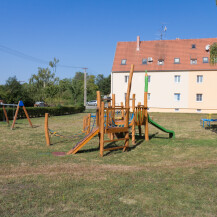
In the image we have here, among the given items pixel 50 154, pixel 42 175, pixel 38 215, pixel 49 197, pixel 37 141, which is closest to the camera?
pixel 38 215

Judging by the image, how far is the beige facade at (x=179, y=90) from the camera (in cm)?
3216

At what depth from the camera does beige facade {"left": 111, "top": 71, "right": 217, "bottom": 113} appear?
32156mm

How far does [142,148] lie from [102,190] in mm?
4692

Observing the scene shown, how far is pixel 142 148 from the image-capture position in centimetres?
930

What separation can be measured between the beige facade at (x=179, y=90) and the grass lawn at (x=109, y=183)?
24801 mm

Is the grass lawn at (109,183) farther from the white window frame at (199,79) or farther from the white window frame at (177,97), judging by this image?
the white window frame at (199,79)

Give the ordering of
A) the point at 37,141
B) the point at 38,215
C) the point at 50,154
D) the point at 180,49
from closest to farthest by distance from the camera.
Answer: the point at 38,215
the point at 50,154
the point at 37,141
the point at 180,49

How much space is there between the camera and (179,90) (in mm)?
33094

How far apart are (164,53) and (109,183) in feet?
106

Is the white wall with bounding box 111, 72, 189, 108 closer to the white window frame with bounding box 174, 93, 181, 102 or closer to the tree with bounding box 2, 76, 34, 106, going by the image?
the white window frame with bounding box 174, 93, 181, 102

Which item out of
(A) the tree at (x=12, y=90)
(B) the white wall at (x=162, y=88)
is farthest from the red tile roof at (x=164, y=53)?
(A) the tree at (x=12, y=90)

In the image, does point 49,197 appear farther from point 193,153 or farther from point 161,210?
point 193,153

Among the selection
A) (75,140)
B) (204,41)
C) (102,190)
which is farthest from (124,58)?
(102,190)

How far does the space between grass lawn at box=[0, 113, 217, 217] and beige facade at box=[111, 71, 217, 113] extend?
2480 cm
